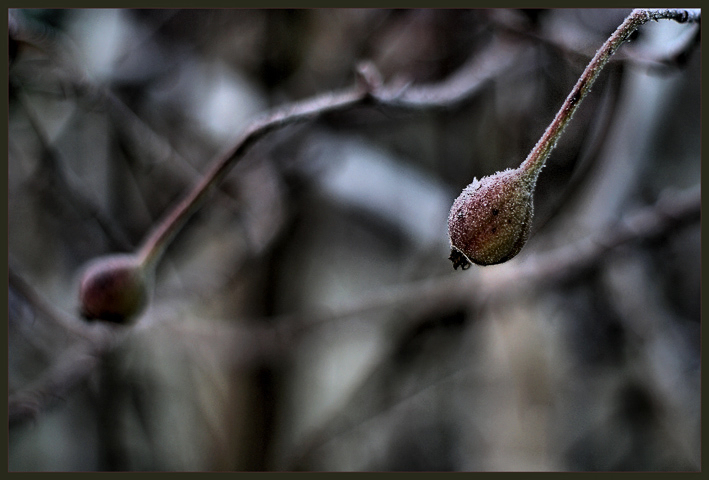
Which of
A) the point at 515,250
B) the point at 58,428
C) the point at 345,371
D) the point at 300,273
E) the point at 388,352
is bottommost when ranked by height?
the point at 345,371

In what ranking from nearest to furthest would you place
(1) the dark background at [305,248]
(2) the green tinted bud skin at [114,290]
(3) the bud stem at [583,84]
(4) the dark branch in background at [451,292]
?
(3) the bud stem at [583,84], (2) the green tinted bud skin at [114,290], (4) the dark branch in background at [451,292], (1) the dark background at [305,248]

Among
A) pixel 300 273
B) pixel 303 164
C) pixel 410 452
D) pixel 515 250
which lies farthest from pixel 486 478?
pixel 410 452

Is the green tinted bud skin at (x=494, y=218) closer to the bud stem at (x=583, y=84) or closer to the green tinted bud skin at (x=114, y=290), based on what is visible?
the bud stem at (x=583, y=84)

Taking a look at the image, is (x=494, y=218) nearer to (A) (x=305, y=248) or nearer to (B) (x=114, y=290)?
(B) (x=114, y=290)

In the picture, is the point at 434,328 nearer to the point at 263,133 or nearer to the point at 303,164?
the point at 303,164

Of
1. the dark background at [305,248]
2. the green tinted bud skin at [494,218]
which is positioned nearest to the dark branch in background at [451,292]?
the dark background at [305,248]
